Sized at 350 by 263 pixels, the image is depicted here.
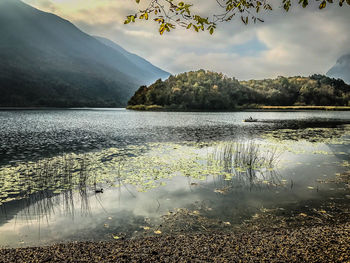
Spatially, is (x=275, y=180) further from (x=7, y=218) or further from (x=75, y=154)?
(x=75, y=154)

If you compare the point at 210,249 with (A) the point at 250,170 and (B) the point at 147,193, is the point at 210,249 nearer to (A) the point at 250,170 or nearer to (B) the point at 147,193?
(B) the point at 147,193

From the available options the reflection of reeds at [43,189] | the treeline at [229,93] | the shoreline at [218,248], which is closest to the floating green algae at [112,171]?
the reflection of reeds at [43,189]

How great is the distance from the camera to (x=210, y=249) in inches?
229

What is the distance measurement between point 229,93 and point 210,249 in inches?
6538

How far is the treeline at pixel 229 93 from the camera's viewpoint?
153125 millimetres

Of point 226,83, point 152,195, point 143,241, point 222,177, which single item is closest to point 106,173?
point 152,195

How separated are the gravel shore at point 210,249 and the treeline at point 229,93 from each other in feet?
477

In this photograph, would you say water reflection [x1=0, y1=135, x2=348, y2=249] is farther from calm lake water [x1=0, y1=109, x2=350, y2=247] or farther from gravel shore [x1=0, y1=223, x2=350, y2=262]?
gravel shore [x1=0, y1=223, x2=350, y2=262]

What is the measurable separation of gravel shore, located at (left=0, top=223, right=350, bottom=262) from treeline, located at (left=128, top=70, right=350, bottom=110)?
14524 centimetres

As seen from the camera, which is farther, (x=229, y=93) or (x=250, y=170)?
(x=229, y=93)

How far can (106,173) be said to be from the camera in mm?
13773

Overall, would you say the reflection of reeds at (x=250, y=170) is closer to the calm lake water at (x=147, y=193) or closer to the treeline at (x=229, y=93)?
the calm lake water at (x=147, y=193)

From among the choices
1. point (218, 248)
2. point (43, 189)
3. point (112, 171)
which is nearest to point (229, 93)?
point (112, 171)

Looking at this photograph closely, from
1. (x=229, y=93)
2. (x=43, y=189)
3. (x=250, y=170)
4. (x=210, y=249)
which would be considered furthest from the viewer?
(x=229, y=93)
